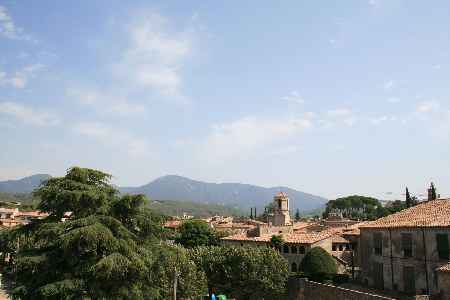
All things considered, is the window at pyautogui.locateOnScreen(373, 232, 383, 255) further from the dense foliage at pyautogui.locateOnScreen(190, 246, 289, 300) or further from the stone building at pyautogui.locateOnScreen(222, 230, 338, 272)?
the stone building at pyautogui.locateOnScreen(222, 230, 338, 272)

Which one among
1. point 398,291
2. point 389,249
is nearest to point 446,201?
point 389,249

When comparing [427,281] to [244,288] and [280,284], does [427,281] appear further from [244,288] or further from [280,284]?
[244,288]

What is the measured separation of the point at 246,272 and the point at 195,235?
110 ft

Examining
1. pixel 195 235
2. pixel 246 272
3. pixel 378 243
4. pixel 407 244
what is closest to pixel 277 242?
pixel 246 272

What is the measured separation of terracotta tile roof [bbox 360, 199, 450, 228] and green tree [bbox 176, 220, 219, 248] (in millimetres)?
Answer: 36584

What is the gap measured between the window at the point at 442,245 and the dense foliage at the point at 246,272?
551 inches

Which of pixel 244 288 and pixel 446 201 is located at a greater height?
pixel 446 201

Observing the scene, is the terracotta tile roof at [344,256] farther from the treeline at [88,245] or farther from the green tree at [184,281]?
the treeline at [88,245]

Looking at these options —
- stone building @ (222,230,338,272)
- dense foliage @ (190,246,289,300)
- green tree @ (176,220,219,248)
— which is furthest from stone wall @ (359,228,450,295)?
green tree @ (176,220,219,248)

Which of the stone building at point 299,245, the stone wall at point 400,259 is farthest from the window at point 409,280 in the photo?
the stone building at point 299,245

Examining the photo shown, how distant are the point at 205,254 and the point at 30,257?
22.2 meters

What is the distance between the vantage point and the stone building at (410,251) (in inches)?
1253

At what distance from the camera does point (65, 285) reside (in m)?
23.5

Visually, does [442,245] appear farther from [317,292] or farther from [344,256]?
[344,256]
